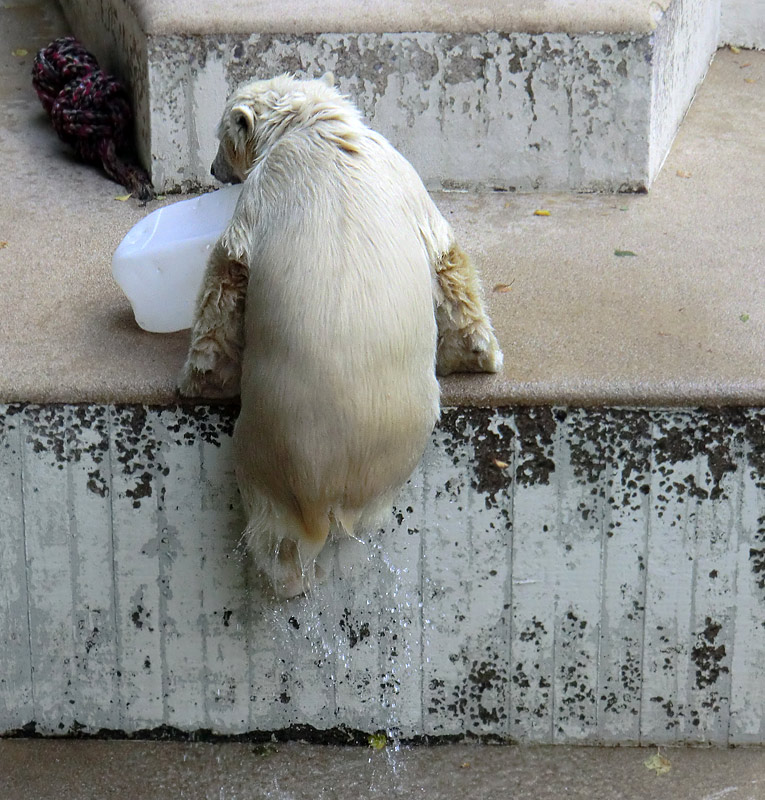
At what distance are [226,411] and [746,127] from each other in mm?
2549

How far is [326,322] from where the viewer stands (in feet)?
7.36

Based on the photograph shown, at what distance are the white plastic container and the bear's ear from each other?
7.8 inches

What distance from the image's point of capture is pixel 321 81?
106 inches

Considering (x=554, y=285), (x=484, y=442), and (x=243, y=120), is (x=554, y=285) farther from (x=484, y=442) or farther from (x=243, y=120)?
(x=243, y=120)

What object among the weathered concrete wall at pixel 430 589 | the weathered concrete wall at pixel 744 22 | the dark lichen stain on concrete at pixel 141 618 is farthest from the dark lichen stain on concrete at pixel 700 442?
the weathered concrete wall at pixel 744 22

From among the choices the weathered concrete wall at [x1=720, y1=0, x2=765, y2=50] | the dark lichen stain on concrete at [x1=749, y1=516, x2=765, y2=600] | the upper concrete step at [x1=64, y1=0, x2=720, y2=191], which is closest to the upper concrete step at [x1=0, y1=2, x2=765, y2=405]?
the upper concrete step at [x1=64, y1=0, x2=720, y2=191]

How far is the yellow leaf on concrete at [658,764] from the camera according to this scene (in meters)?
2.82

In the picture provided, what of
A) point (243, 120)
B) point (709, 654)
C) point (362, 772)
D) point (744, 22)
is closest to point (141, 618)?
point (362, 772)

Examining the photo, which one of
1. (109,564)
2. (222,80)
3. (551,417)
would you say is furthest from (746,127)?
(109,564)

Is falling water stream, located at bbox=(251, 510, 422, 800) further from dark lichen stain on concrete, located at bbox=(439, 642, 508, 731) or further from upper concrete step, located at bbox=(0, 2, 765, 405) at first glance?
upper concrete step, located at bbox=(0, 2, 765, 405)

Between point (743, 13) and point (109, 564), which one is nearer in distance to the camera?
point (109, 564)

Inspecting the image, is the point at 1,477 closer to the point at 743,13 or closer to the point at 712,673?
the point at 712,673

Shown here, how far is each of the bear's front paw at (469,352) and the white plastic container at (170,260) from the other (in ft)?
2.01

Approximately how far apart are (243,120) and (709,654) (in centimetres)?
162
